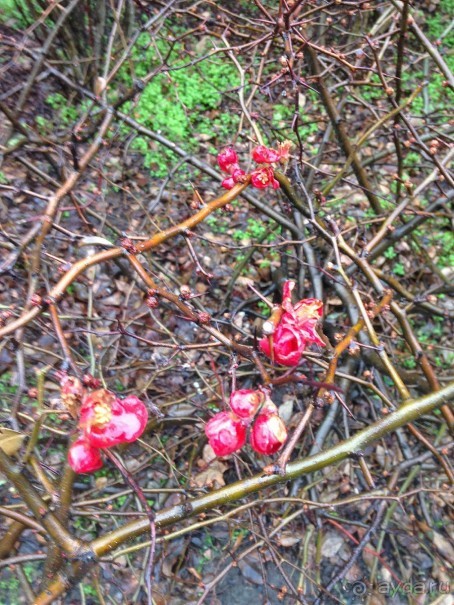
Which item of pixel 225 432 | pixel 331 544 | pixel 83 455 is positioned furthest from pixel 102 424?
pixel 331 544

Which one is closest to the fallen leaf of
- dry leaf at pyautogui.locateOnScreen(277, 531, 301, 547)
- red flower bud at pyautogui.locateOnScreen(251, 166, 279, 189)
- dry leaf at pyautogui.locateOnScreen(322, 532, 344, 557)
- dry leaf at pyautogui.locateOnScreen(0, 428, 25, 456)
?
dry leaf at pyautogui.locateOnScreen(277, 531, 301, 547)

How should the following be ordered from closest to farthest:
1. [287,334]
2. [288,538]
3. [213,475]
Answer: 1. [287,334]
2. [288,538]
3. [213,475]

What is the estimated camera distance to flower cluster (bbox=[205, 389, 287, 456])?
1.00 metres

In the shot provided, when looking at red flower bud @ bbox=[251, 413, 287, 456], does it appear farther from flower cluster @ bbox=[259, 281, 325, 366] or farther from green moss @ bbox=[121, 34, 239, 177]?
green moss @ bbox=[121, 34, 239, 177]

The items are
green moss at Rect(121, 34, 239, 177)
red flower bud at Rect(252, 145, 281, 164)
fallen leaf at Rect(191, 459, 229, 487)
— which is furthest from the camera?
green moss at Rect(121, 34, 239, 177)

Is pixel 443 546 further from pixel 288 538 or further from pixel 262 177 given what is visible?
pixel 262 177

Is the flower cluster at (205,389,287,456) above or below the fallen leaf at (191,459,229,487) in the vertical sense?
above

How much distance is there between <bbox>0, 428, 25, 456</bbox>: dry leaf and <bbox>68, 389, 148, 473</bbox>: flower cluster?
0.18 meters

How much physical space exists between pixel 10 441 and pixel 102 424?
1.01 ft

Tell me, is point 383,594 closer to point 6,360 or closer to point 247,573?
point 247,573

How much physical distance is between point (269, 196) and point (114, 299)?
1.35m

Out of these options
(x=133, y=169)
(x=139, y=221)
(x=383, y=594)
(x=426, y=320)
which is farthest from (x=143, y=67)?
(x=383, y=594)

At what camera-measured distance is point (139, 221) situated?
3350mm

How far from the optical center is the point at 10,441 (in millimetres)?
1078
